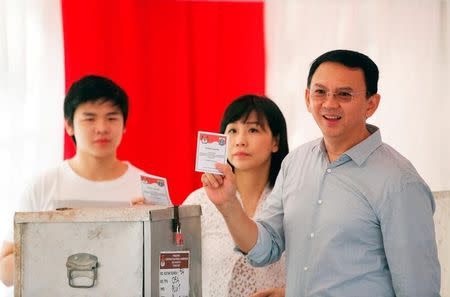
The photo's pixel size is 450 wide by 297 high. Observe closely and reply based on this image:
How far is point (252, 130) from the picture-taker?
301cm

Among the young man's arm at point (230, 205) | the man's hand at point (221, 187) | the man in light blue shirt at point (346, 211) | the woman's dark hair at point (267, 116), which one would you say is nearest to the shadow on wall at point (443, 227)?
the woman's dark hair at point (267, 116)

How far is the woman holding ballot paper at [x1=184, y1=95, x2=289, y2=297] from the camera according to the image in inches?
110

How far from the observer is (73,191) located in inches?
128

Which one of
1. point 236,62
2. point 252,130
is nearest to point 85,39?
point 236,62

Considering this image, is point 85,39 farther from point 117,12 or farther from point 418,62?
point 418,62

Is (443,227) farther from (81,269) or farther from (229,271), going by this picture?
(81,269)

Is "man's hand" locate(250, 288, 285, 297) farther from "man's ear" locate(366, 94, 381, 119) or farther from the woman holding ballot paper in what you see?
"man's ear" locate(366, 94, 381, 119)

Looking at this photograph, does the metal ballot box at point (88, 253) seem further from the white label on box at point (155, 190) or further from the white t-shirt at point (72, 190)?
the white t-shirt at point (72, 190)

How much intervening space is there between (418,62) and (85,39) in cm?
180

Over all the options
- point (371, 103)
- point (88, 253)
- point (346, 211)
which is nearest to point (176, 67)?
point (371, 103)

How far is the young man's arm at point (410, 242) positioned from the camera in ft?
6.88

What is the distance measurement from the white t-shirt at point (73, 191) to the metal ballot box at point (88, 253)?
3.63 feet

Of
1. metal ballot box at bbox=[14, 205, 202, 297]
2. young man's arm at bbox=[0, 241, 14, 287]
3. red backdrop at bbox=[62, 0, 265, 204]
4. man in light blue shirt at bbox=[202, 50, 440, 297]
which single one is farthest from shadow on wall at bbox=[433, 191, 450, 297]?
young man's arm at bbox=[0, 241, 14, 287]

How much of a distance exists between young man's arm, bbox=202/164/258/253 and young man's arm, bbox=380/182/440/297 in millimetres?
396
